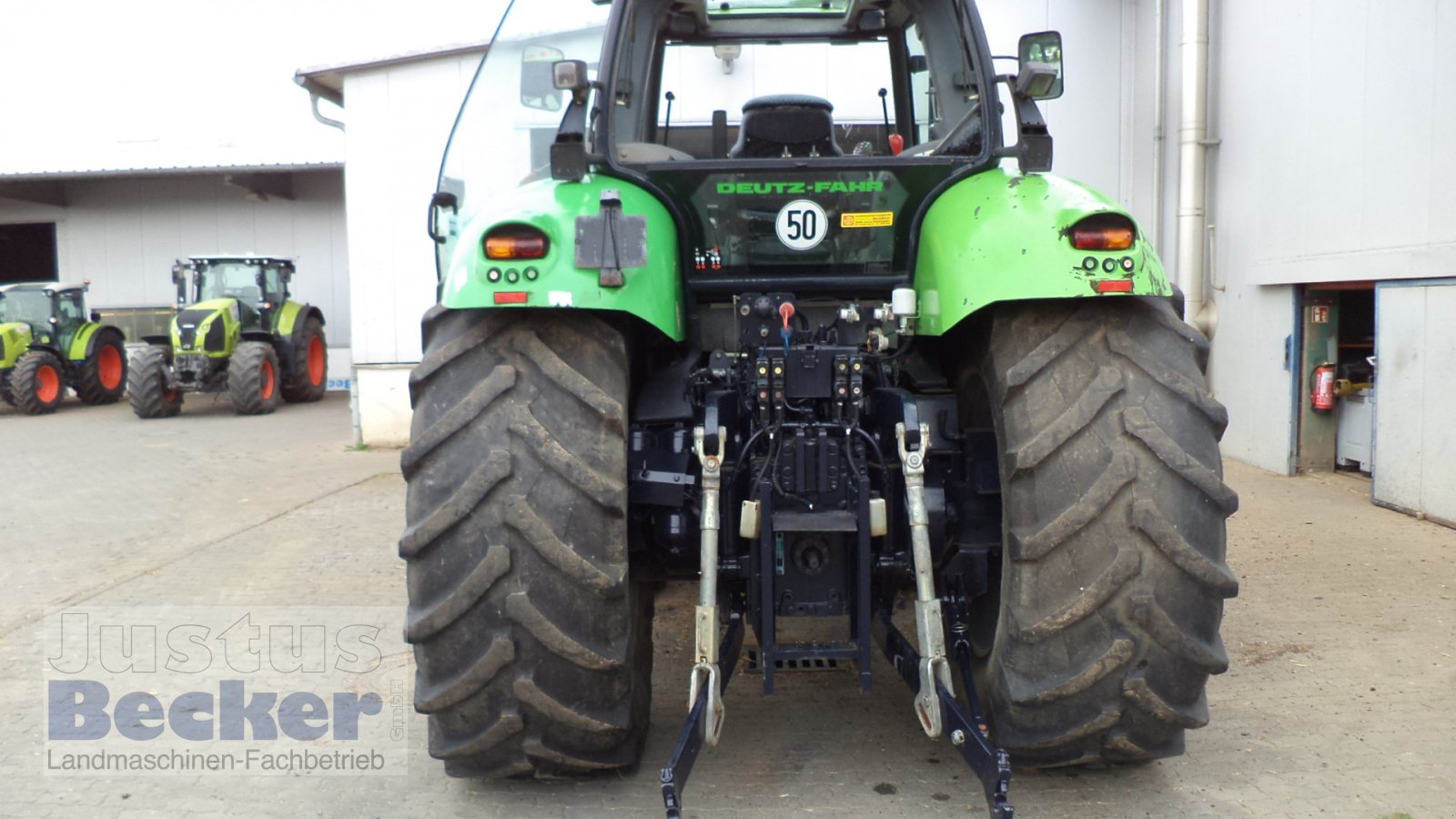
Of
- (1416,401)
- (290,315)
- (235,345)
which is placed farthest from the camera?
(290,315)

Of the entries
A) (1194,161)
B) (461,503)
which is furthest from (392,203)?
(461,503)

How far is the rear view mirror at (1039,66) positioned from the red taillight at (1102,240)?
61cm

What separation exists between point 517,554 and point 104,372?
17683 mm

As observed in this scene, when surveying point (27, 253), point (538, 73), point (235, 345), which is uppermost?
point (27, 253)

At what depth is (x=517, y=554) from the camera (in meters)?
2.69

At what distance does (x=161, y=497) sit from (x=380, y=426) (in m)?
2.66

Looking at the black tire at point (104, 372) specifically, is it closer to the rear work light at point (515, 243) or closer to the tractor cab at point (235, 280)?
the tractor cab at point (235, 280)

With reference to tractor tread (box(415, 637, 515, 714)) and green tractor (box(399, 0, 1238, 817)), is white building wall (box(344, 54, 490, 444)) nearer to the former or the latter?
green tractor (box(399, 0, 1238, 817))

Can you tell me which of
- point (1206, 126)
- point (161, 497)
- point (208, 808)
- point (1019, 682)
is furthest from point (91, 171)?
point (1019, 682)

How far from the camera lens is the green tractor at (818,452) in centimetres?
269

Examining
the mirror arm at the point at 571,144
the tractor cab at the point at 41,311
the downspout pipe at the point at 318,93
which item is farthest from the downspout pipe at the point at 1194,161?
the tractor cab at the point at 41,311

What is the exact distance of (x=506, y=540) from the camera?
269 centimetres

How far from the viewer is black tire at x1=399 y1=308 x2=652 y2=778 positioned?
2.69 m

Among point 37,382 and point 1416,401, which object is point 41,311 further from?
point 1416,401
